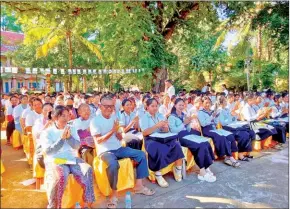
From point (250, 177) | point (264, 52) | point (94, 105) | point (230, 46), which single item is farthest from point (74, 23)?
point (264, 52)

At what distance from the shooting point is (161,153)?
379cm

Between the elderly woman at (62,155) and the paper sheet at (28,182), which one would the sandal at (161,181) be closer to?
the elderly woman at (62,155)

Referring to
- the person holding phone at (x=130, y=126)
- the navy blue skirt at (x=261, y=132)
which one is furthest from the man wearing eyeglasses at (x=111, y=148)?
the navy blue skirt at (x=261, y=132)

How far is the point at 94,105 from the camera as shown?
19.4ft

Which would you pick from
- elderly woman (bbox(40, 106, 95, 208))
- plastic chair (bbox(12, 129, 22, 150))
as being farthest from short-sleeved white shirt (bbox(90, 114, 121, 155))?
plastic chair (bbox(12, 129, 22, 150))

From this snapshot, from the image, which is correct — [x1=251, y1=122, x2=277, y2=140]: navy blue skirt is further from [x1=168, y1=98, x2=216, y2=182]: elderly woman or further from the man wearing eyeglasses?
the man wearing eyeglasses

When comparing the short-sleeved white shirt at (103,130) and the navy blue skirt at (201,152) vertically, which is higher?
the short-sleeved white shirt at (103,130)

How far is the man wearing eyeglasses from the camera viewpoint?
10.2 feet

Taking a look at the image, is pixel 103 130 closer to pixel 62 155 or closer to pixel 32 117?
pixel 62 155

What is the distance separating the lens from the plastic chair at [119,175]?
127 inches

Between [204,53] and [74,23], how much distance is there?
7150mm

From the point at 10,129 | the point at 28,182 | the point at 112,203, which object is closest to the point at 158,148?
the point at 112,203

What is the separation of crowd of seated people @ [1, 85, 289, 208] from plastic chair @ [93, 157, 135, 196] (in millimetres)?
79

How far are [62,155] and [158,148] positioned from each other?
55.7 inches
